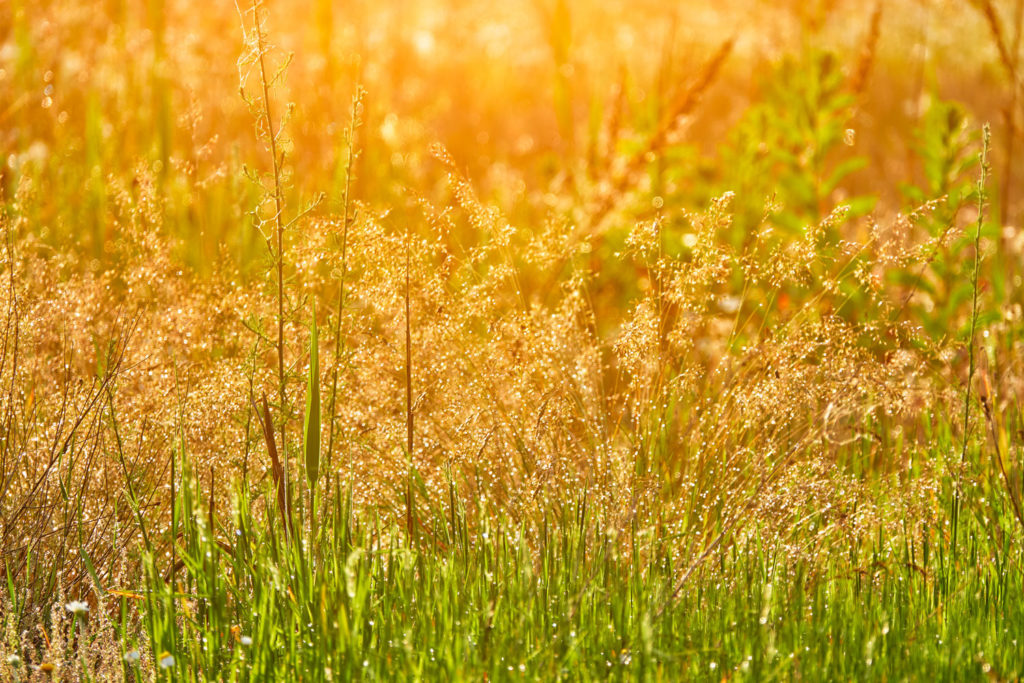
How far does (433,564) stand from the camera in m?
1.77

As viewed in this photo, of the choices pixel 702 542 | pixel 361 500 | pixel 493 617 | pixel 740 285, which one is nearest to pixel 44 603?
pixel 361 500

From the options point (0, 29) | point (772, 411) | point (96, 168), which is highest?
point (0, 29)

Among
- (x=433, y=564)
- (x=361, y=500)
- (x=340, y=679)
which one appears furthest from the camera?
(x=361, y=500)

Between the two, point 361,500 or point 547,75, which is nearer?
point 361,500

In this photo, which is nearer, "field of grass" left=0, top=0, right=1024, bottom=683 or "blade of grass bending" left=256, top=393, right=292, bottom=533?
"field of grass" left=0, top=0, right=1024, bottom=683

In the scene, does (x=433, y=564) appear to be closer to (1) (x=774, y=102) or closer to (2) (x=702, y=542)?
(2) (x=702, y=542)

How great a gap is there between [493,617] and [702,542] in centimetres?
46

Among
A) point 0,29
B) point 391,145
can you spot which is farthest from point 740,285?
point 0,29

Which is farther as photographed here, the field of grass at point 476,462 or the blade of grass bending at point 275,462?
the blade of grass bending at point 275,462

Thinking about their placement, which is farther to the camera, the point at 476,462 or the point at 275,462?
the point at 476,462

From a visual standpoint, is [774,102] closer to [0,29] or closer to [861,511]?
[861,511]

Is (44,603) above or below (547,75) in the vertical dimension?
below

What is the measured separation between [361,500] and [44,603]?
54cm

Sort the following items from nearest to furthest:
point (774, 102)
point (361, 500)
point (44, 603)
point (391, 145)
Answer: point (44, 603) → point (361, 500) → point (774, 102) → point (391, 145)
